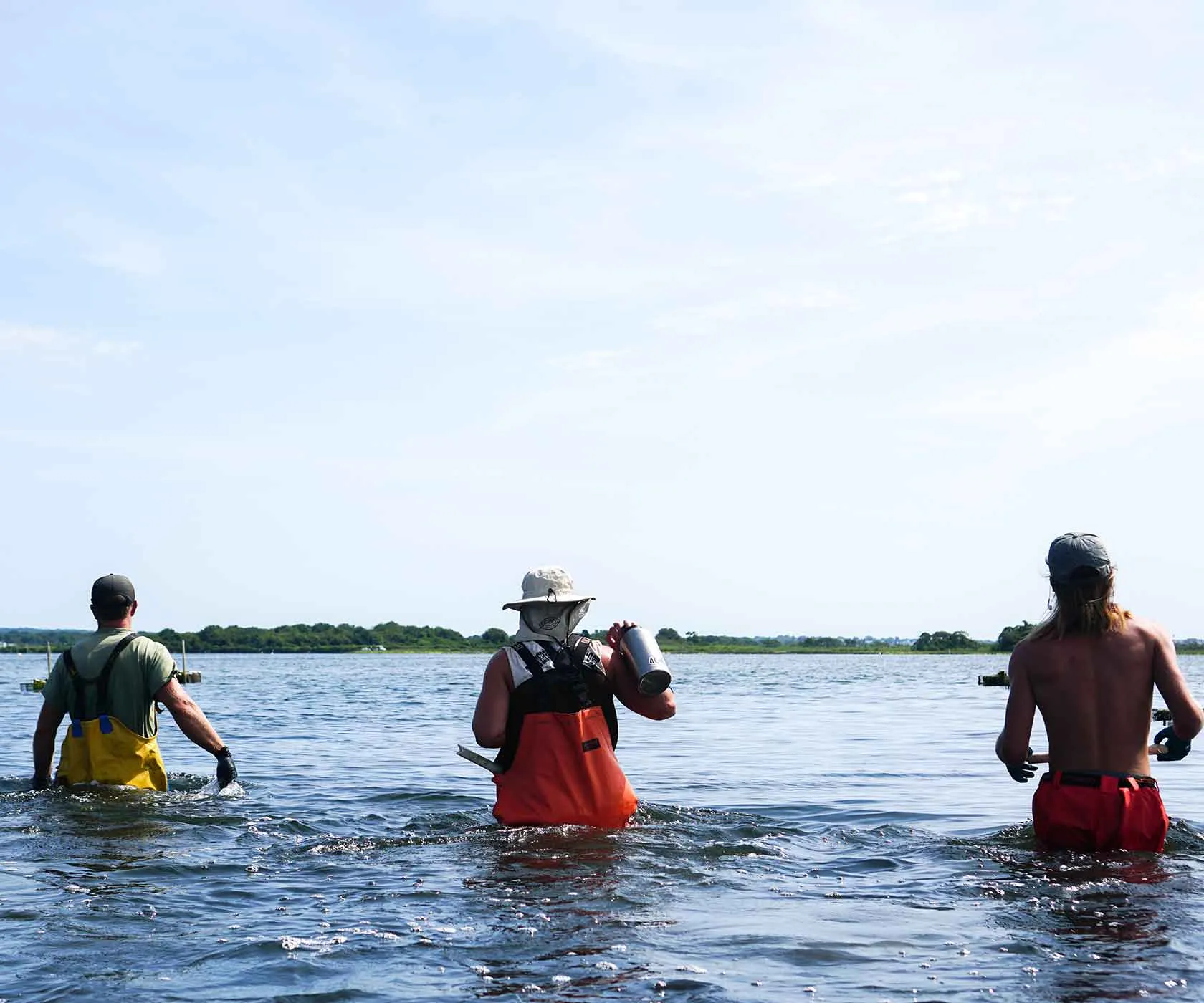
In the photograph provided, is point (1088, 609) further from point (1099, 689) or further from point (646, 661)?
point (646, 661)

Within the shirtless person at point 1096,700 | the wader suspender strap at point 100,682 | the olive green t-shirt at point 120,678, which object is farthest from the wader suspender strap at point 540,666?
the wader suspender strap at point 100,682

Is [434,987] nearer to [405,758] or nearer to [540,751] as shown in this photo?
[540,751]

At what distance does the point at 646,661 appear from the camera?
349 inches

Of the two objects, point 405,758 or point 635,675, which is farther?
point 405,758

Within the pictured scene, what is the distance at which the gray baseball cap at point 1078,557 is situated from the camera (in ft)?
26.9

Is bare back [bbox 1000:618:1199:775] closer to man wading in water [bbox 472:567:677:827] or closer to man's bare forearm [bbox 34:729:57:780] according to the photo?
man wading in water [bbox 472:567:677:827]

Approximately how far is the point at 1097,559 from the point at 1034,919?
2.31m

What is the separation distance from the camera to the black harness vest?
30.5 ft

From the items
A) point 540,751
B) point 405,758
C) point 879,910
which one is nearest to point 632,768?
point 405,758

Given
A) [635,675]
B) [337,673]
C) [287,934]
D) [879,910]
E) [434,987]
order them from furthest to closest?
[337,673]
[635,675]
[879,910]
[287,934]
[434,987]

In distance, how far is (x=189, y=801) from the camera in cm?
1236

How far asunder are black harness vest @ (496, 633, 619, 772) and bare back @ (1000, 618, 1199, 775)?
291 cm

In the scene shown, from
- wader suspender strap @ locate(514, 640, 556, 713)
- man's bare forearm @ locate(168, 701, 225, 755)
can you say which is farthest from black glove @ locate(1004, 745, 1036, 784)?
man's bare forearm @ locate(168, 701, 225, 755)

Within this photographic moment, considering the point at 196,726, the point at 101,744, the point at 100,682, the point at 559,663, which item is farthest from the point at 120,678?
the point at 559,663
